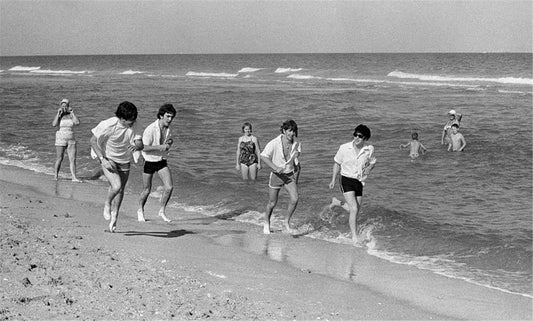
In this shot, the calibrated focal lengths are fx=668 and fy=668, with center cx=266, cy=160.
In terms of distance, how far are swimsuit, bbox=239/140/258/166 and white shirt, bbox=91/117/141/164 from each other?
15.6 ft

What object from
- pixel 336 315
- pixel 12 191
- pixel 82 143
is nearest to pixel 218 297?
pixel 336 315

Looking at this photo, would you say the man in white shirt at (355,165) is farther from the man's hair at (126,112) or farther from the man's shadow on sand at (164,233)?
the man's hair at (126,112)

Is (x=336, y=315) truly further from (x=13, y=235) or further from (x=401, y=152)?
(x=401, y=152)

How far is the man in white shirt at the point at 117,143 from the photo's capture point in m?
7.98

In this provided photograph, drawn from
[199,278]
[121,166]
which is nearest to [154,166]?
[121,166]

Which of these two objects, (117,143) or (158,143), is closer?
(117,143)

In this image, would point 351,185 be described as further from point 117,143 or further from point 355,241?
point 117,143

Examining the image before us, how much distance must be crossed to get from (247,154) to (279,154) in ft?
12.4

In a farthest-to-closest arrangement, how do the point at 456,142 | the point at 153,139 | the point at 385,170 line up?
the point at 456,142 < the point at 385,170 < the point at 153,139

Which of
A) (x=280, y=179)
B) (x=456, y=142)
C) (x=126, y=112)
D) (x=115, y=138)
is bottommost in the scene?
(x=280, y=179)

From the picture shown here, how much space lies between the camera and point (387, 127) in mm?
23078

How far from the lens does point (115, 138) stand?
8062mm

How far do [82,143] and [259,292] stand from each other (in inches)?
550

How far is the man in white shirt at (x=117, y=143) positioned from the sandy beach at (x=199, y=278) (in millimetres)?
802
